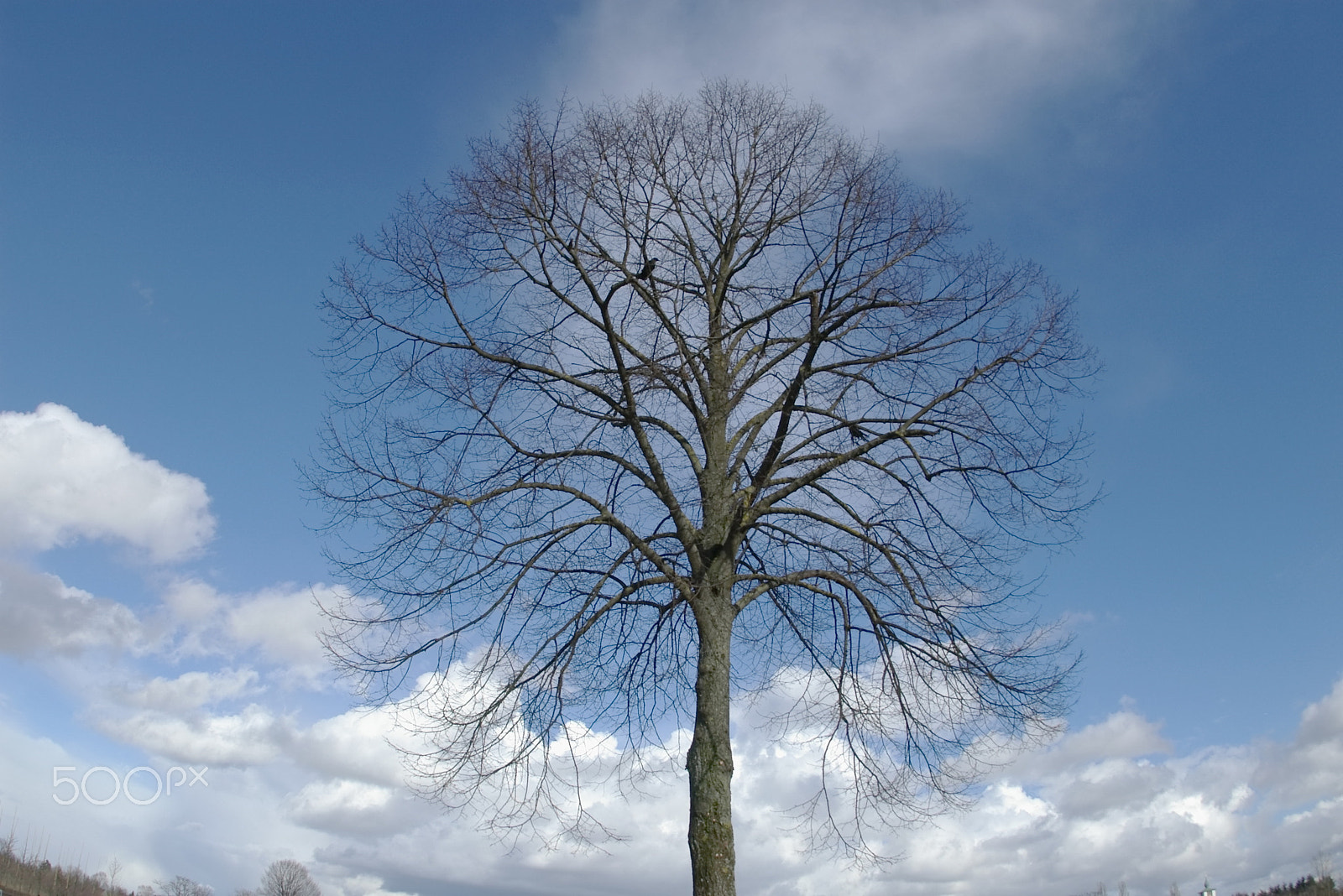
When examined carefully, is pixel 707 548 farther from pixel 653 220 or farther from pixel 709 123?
pixel 709 123

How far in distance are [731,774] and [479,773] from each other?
2006mm

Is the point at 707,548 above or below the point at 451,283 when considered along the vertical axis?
below

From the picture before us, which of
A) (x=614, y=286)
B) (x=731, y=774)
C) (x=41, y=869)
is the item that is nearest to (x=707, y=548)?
(x=731, y=774)

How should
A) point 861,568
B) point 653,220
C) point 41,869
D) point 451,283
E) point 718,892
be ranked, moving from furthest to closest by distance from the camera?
point 41,869 < point 653,220 < point 451,283 < point 861,568 < point 718,892

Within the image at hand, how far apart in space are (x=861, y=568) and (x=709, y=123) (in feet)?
16.3

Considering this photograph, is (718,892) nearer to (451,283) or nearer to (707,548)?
(707,548)

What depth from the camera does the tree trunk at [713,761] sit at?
7.36 m

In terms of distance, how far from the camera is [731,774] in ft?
25.3

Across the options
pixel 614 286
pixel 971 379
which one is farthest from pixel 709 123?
pixel 971 379

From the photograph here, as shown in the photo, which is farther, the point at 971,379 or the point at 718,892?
the point at 971,379

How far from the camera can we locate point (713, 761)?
7.62m

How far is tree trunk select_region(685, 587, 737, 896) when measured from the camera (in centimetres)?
736

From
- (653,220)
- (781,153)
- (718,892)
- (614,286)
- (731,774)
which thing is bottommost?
(718,892)

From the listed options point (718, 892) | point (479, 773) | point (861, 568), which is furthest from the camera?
point (861, 568)
